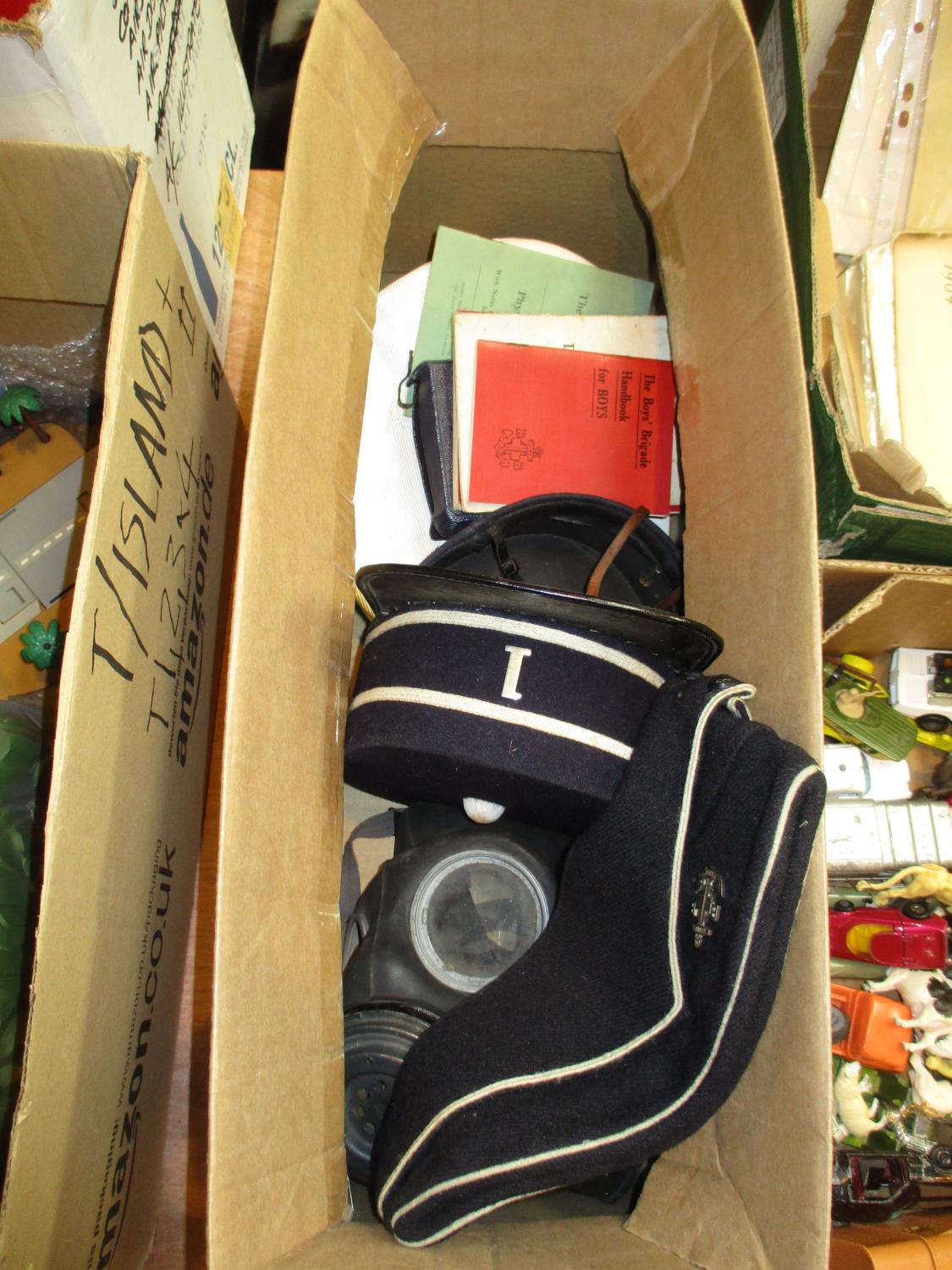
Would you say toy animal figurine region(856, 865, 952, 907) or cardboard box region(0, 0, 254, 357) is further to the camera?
toy animal figurine region(856, 865, 952, 907)

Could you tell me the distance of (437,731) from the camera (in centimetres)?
59

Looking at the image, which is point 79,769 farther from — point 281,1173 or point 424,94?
point 424,94

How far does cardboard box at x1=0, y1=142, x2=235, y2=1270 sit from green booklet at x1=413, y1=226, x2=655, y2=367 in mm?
273

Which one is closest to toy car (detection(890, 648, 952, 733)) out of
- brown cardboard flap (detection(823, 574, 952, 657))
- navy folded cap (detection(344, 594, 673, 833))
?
brown cardboard flap (detection(823, 574, 952, 657))

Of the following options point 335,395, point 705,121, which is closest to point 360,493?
point 335,395

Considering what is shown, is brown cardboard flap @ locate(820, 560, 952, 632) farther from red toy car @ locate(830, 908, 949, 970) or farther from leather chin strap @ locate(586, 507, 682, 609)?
red toy car @ locate(830, 908, 949, 970)

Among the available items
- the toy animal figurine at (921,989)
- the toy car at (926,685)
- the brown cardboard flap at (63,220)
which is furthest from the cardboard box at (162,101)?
the toy animal figurine at (921,989)

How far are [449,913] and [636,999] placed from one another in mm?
229

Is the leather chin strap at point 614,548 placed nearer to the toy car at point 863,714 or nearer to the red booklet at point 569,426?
the red booklet at point 569,426

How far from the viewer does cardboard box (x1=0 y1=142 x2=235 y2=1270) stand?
436mm

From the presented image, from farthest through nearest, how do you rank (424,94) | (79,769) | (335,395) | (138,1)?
(424,94) < (335,395) < (138,1) < (79,769)

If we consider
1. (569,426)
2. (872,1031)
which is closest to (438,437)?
(569,426)

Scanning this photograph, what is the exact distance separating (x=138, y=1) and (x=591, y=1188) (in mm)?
902

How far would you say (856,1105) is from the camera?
0.78 metres
